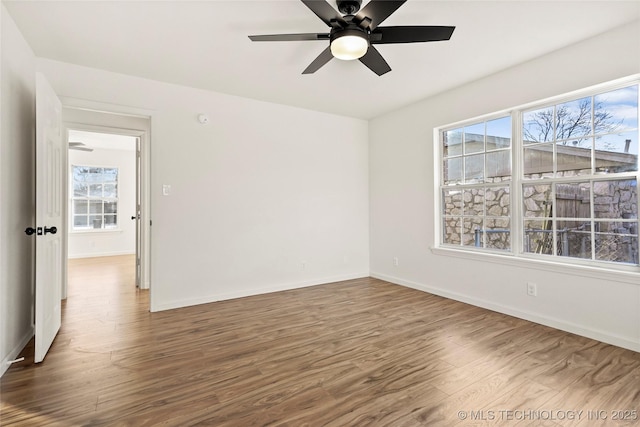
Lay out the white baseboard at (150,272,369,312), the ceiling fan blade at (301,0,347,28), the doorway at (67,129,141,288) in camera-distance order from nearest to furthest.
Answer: the ceiling fan blade at (301,0,347,28), the white baseboard at (150,272,369,312), the doorway at (67,129,141,288)

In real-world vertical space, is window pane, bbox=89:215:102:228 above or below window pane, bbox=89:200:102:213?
below

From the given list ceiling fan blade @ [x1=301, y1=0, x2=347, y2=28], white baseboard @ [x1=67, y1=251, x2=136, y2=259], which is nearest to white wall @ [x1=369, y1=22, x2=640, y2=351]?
ceiling fan blade @ [x1=301, y1=0, x2=347, y2=28]

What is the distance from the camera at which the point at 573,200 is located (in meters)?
2.91

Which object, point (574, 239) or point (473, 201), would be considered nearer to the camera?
point (574, 239)

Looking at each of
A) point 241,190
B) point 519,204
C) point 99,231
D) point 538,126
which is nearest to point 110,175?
point 99,231

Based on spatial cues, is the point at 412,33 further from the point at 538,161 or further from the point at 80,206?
the point at 80,206

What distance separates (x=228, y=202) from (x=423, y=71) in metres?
2.74

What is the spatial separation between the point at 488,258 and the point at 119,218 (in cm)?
817

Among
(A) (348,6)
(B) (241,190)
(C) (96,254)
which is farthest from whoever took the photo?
(C) (96,254)

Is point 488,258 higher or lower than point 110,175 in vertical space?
lower

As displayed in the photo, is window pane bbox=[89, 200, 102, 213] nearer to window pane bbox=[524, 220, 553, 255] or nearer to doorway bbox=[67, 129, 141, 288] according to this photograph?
doorway bbox=[67, 129, 141, 288]

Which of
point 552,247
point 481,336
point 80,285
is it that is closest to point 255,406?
point 481,336

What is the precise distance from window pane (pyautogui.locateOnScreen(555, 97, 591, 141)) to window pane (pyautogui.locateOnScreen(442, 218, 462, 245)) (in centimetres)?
143

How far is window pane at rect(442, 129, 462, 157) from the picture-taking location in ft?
12.9
